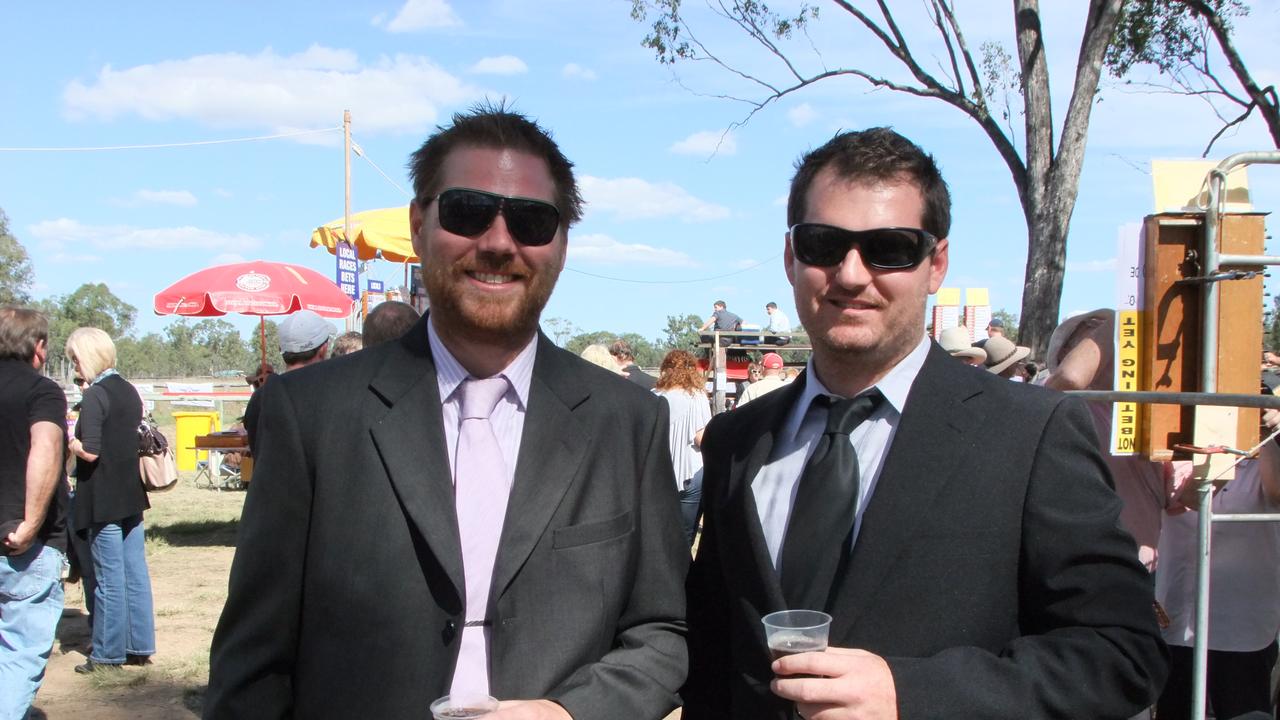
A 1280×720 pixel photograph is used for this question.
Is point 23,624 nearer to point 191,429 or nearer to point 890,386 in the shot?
point 890,386

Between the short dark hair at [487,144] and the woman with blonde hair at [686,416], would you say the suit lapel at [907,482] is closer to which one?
the short dark hair at [487,144]

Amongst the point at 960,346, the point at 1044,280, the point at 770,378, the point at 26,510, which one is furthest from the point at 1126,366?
the point at 1044,280

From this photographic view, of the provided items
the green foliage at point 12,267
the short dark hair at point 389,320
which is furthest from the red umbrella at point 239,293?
the green foliage at point 12,267

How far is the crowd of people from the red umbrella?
A: 9086 mm

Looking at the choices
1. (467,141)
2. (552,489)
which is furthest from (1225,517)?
(467,141)

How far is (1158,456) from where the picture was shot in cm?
300

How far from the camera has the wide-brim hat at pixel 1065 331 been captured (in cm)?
379

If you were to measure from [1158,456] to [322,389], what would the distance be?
101 inches

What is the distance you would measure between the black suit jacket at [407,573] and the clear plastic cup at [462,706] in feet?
0.56

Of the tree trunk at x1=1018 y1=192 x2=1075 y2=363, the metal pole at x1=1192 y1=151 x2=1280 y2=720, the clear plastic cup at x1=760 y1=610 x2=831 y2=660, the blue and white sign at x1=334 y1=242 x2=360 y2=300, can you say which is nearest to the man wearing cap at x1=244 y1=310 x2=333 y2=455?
the metal pole at x1=1192 y1=151 x2=1280 y2=720

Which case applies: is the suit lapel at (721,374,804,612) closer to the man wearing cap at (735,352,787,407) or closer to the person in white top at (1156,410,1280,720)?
the person in white top at (1156,410,1280,720)

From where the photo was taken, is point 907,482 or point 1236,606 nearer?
point 907,482

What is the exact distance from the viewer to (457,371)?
1914 millimetres

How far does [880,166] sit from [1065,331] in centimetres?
260
